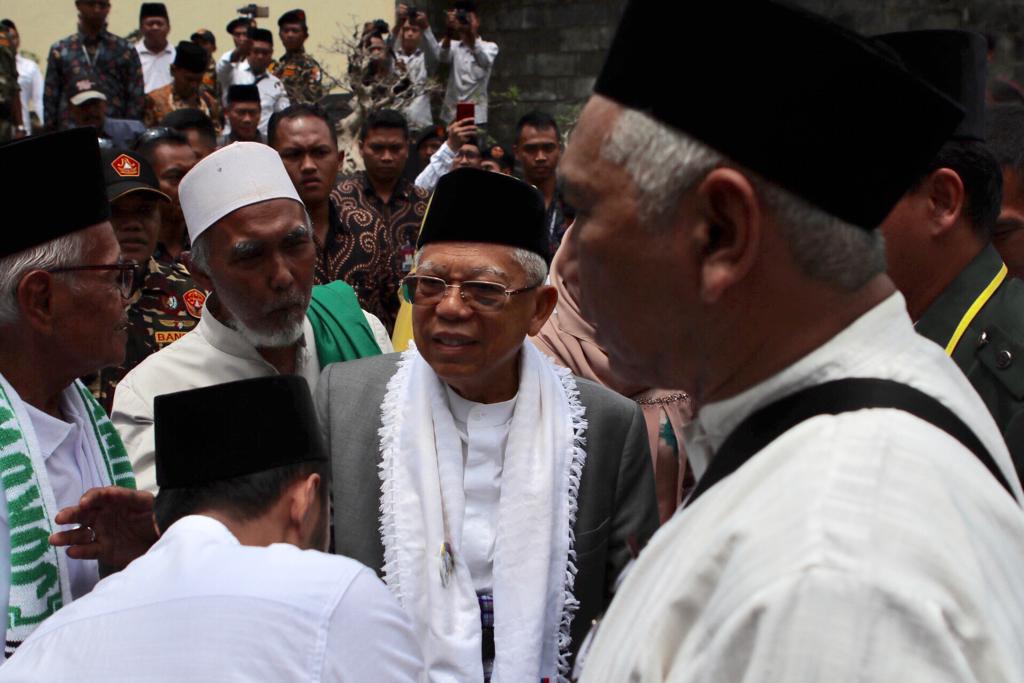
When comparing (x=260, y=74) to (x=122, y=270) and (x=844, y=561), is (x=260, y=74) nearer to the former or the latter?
(x=122, y=270)

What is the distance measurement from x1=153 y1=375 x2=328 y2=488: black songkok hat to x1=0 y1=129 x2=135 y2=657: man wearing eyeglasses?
50 centimetres

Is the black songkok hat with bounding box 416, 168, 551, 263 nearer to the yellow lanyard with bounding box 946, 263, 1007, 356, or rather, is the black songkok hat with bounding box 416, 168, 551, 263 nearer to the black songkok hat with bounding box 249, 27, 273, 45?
the yellow lanyard with bounding box 946, 263, 1007, 356

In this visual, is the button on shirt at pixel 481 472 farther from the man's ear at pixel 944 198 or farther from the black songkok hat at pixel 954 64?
the black songkok hat at pixel 954 64

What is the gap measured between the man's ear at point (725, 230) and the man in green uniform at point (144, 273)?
3161 millimetres

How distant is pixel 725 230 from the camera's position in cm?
116

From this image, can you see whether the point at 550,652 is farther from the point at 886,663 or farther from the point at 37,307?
the point at 886,663

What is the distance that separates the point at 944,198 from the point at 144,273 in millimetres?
2923

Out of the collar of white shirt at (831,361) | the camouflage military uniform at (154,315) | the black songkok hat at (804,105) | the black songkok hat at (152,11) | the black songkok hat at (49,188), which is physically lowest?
the camouflage military uniform at (154,315)

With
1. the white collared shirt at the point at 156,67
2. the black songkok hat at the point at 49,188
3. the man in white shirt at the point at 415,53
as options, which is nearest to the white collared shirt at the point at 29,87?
the white collared shirt at the point at 156,67

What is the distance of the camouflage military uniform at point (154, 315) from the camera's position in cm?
394

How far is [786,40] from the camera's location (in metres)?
1.14

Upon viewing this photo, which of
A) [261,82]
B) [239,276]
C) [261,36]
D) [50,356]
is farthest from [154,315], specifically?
[261,36]

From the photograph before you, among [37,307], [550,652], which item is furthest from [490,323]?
[37,307]

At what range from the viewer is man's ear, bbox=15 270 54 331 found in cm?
244
